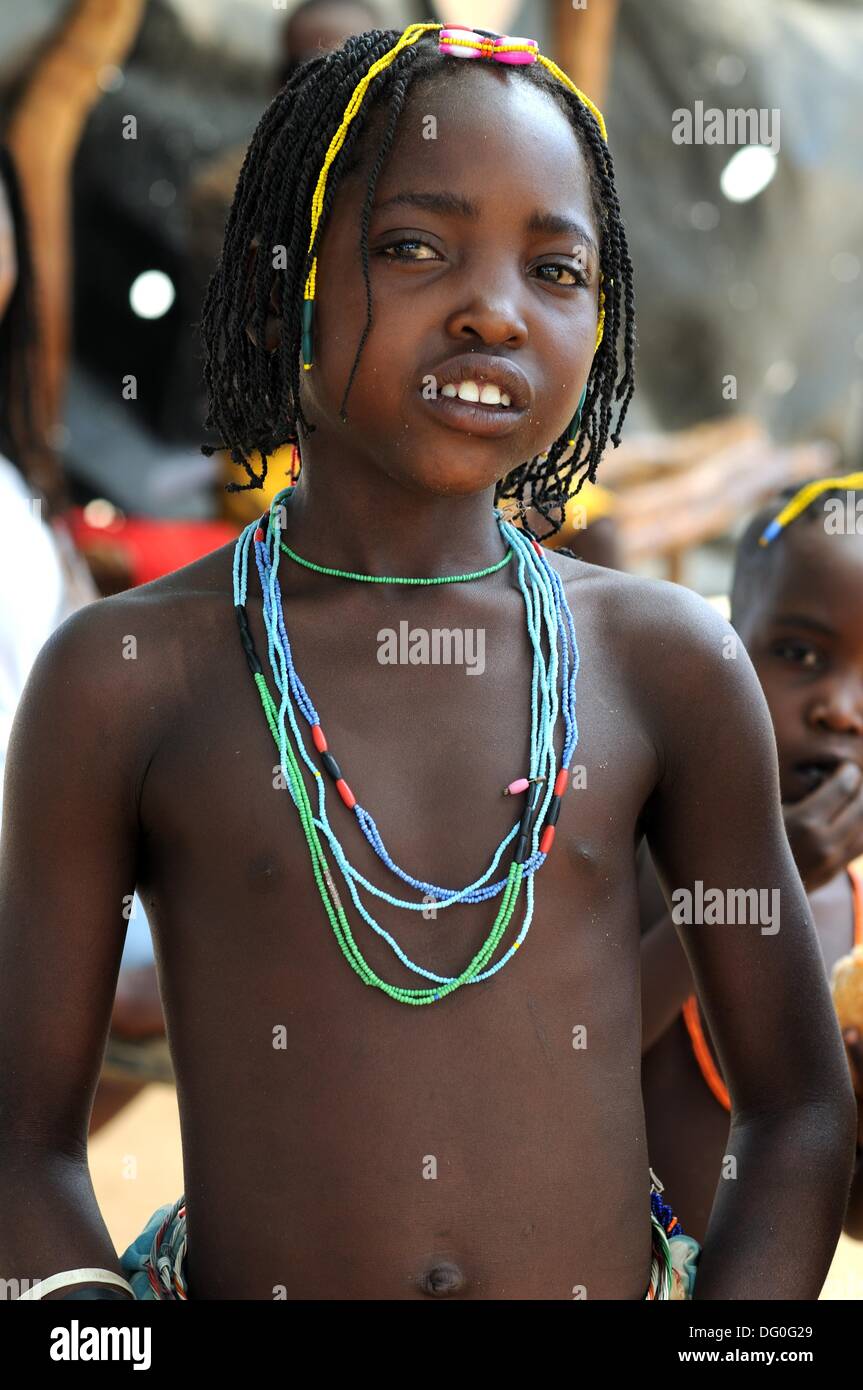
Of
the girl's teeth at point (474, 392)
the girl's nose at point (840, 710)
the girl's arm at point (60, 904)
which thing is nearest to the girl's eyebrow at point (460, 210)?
the girl's teeth at point (474, 392)

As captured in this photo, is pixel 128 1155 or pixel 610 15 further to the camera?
pixel 610 15

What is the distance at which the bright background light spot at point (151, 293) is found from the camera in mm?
5500

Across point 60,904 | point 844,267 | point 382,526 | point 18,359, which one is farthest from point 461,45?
point 844,267

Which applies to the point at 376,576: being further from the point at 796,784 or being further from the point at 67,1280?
the point at 796,784

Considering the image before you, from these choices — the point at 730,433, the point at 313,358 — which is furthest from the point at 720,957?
the point at 730,433

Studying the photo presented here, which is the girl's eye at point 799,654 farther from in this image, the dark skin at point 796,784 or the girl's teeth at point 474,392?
the girl's teeth at point 474,392

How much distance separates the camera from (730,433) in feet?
22.2

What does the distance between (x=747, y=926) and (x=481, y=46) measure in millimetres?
738

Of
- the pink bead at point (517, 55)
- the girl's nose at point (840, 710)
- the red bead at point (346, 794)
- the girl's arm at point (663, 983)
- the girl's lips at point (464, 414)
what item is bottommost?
the girl's arm at point (663, 983)

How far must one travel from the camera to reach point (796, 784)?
1952 millimetres

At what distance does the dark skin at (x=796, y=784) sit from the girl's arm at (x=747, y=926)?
384mm

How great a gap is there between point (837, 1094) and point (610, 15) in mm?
6051

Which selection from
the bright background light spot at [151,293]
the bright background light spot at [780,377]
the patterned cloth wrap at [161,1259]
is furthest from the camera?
the bright background light spot at [780,377]

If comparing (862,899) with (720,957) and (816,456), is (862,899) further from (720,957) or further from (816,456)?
(816,456)
